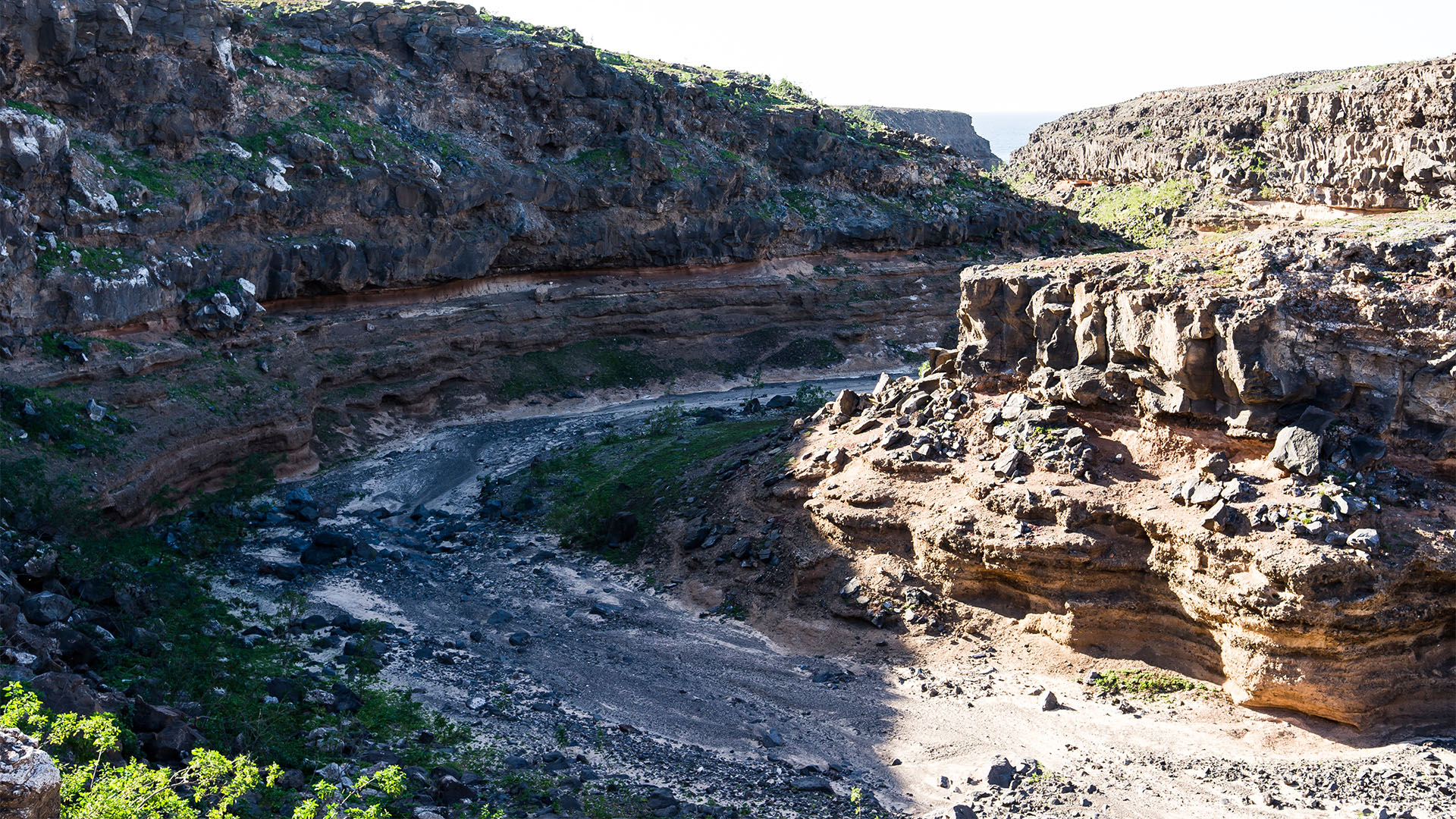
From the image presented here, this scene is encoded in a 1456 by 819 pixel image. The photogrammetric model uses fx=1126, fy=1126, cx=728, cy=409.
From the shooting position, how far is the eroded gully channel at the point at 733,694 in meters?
17.1

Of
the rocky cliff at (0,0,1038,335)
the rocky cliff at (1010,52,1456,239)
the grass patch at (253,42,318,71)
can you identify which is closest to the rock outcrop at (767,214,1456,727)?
the rocky cliff at (0,0,1038,335)


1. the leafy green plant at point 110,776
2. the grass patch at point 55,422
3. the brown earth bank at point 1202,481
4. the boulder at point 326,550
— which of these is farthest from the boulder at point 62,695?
the grass patch at point 55,422

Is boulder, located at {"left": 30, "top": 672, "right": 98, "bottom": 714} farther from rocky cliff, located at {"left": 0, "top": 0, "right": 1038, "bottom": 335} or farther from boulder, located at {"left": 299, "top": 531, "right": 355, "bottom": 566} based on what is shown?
rocky cliff, located at {"left": 0, "top": 0, "right": 1038, "bottom": 335}

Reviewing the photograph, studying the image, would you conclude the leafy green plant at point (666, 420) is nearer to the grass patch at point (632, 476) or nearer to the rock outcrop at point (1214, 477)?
the grass patch at point (632, 476)

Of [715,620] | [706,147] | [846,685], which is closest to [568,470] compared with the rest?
[715,620]

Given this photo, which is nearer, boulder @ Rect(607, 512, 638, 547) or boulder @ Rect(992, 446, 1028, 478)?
boulder @ Rect(992, 446, 1028, 478)

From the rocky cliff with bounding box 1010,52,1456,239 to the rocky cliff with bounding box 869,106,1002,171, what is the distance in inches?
977

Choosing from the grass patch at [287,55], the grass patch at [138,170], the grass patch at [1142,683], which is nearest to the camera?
the grass patch at [1142,683]

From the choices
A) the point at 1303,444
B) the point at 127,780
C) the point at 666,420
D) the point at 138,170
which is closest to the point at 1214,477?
the point at 1303,444

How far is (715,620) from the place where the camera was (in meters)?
23.0

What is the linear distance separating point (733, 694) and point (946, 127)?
96914 millimetres

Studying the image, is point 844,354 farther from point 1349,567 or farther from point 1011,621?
point 1349,567

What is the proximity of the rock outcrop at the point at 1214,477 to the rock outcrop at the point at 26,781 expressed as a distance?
50.3 feet

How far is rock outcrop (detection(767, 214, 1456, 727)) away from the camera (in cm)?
1745
